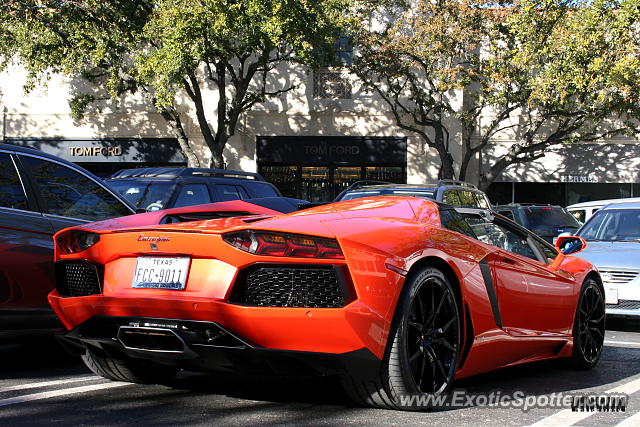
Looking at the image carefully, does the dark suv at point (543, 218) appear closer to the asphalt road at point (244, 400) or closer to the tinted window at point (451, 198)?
the tinted window at point (451, 198)

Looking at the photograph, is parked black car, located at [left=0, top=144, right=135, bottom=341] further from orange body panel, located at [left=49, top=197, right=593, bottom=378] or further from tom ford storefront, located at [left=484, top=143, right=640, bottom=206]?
tom ford storefront, located at [left=484, top=143, right=640, bottom=206]

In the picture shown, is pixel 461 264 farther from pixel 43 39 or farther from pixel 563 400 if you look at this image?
pixel 43 39

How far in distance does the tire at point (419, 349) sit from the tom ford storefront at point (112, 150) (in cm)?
2703

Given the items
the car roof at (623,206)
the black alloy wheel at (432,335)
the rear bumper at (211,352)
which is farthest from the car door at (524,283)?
the car roof at (623,206)

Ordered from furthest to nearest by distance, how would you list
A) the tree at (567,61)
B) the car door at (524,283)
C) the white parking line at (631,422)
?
1. the tree at (567,61)
2. the car door at (524,283)
3. the white parking line at (631,422)

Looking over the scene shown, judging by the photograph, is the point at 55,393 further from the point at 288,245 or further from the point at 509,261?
the point at 509,261

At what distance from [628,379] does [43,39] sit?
19.6m

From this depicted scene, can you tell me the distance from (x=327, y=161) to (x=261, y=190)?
18.2 meters

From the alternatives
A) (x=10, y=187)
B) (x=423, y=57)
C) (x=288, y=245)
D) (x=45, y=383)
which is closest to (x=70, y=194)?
(x=10, y=187)

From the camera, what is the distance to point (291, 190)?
3155 cm

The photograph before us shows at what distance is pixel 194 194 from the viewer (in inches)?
480

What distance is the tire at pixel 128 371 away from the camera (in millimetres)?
5680

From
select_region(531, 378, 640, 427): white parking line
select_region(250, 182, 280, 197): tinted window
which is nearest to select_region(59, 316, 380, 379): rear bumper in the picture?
select_region(531, 378, 640, 427): white parking line

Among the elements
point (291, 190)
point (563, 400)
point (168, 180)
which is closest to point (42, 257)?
point (563, 400)
